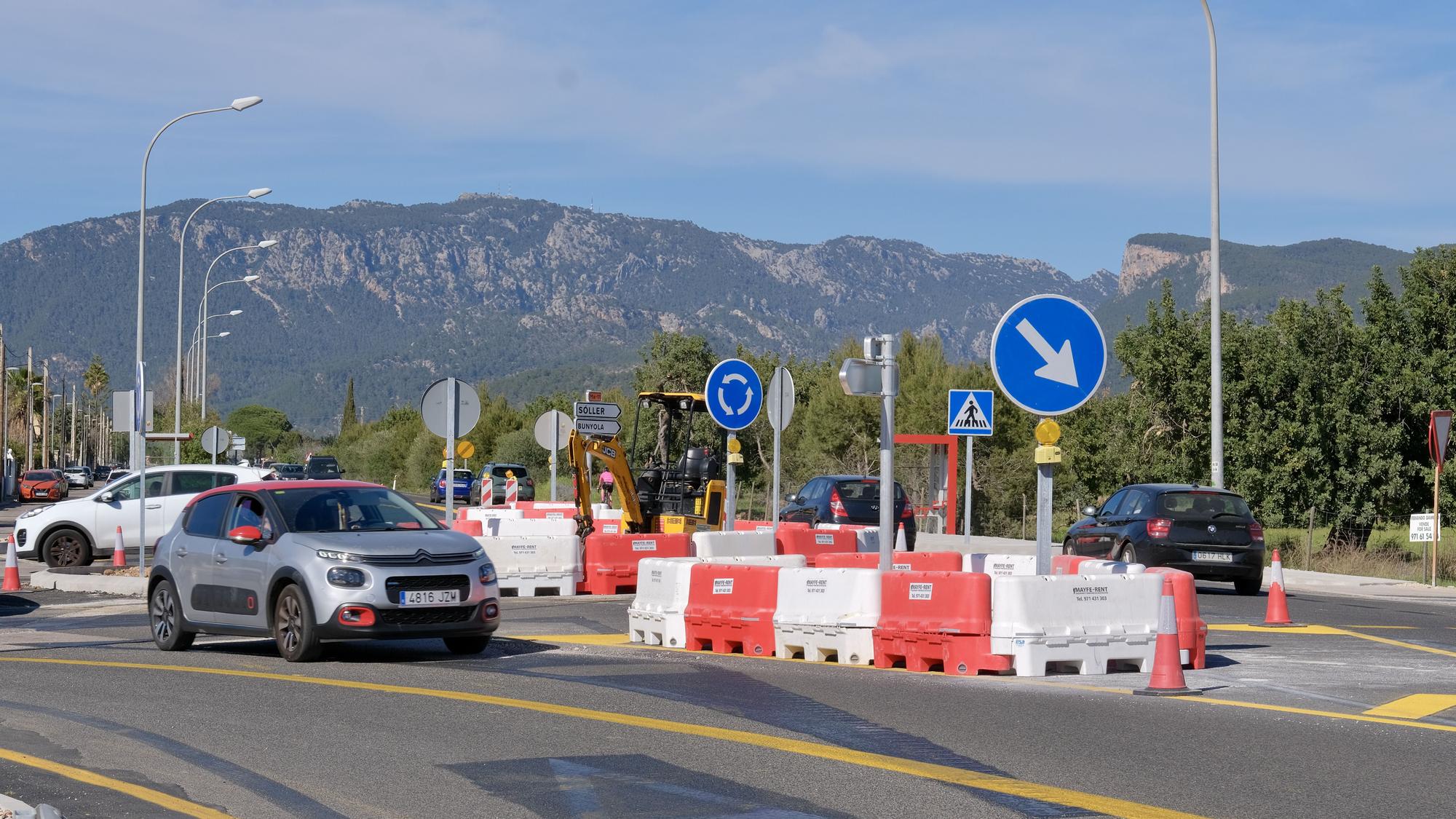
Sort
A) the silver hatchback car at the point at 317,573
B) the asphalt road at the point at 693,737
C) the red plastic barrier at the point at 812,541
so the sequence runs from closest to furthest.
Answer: the asphalt road at the point at 693,737 → the silver hatchback car at the point at 317,573 → the red plastic barrier at the point at 812,541

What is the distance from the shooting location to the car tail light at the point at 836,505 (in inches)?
1156

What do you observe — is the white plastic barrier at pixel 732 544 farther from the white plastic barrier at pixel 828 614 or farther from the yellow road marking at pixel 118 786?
the yellow road marking at pixel 118 786

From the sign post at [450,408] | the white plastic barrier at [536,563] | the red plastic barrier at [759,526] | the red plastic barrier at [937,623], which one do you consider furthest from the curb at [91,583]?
the red plastic barrier at [937,623]

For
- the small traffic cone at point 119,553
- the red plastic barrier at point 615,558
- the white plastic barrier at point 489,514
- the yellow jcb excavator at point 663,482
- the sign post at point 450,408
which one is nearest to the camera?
the sign post at point 450,408

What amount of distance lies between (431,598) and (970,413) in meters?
13.3

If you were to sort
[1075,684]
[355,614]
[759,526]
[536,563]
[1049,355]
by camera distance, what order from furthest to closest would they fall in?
[759,526] → [536,563] → [355,614] → [1049,355] → [1075,684]

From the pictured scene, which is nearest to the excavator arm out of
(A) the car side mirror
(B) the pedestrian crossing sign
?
(B) the pedestrian crossing sign

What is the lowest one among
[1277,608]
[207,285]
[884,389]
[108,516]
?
[1277,608]

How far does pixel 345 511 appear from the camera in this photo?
13961 millimetres

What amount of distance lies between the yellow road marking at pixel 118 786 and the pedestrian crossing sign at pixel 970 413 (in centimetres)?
1764

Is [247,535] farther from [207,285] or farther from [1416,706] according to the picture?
[207,285]

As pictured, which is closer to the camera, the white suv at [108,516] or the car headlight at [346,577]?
the car headlight at [346,577]

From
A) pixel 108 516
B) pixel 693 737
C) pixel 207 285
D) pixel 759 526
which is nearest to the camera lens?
pixel 693 737

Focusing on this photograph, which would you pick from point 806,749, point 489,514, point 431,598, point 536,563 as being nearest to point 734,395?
point 536,563
